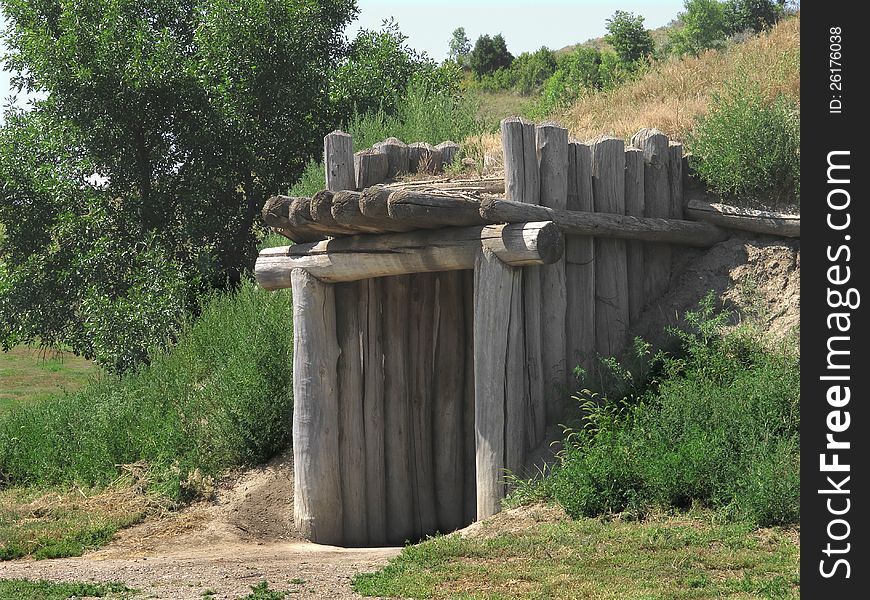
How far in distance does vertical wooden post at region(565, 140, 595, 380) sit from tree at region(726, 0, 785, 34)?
80.4 ft

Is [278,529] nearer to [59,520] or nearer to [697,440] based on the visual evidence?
[59,520]

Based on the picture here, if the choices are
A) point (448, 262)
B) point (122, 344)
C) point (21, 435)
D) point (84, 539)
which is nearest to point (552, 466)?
point (448, 262)

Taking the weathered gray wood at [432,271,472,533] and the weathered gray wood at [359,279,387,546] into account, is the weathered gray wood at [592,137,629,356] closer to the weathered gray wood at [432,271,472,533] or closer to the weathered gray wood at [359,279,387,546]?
the weathered gray wood at [432,271,472,533]

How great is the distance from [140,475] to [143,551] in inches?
88.9

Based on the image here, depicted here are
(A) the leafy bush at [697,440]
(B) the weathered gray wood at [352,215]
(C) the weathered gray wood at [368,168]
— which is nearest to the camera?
(A) the leafy bush at [697,440]

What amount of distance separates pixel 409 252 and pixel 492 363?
114 centimetres

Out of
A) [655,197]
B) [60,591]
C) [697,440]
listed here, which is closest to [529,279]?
[655,197]

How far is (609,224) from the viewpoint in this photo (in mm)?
8906

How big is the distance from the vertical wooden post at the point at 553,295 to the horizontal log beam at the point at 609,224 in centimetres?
21

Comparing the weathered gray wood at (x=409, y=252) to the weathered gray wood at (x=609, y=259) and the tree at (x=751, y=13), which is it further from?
the tree at (x=751, y=13)

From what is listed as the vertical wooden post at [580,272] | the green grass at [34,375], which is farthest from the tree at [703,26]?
the vertical wooden post at [580,272]

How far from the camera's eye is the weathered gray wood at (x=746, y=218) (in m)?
9.26

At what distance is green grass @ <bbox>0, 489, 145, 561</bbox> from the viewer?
8891 mm

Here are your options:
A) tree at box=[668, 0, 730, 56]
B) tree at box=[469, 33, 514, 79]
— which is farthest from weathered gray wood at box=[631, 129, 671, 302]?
tree at box=[469, 33, 514, 79]
